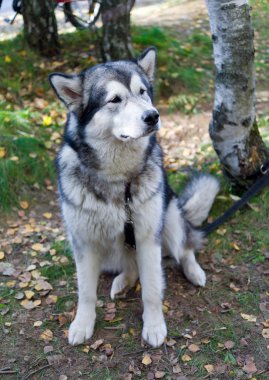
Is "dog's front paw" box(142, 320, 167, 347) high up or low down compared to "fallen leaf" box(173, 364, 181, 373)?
up

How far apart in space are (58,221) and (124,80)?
2.18m

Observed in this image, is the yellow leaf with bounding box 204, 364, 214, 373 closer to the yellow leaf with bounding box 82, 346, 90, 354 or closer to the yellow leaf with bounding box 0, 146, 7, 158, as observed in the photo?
the yellow leaf with bounding box 82, 346, 90, 354

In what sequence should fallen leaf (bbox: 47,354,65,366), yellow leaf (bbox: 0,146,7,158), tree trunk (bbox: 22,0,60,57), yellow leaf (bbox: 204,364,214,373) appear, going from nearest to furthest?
1. yellow leaf (bbox: 204,364,214,373)
2. fallen leaf (bbox: 47,354,65,366)
3. yellow leaf (bbox: 0,146,7,158)
4. tree trunk (bbox: 22,0,60,57)

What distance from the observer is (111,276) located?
12.8 ft

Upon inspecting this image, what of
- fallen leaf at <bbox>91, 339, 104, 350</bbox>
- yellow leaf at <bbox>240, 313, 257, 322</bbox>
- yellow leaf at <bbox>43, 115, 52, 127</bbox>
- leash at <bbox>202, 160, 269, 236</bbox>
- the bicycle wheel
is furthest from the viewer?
the bicycle wheel

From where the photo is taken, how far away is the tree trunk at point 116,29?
19.0 ft

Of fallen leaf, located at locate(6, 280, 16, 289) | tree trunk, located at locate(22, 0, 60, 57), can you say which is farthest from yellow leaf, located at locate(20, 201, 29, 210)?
tree trunk, located at locate(22, 0, 60, 57)

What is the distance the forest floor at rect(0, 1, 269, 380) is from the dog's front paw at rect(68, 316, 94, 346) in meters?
0.05

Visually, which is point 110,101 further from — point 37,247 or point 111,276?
point 37,247

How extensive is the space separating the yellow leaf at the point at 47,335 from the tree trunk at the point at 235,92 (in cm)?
221

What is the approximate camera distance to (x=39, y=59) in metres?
6.75

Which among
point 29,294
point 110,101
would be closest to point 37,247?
point 29,294

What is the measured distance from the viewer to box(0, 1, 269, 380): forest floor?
3.03 m

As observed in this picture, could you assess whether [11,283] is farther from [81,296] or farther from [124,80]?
[124,80]
